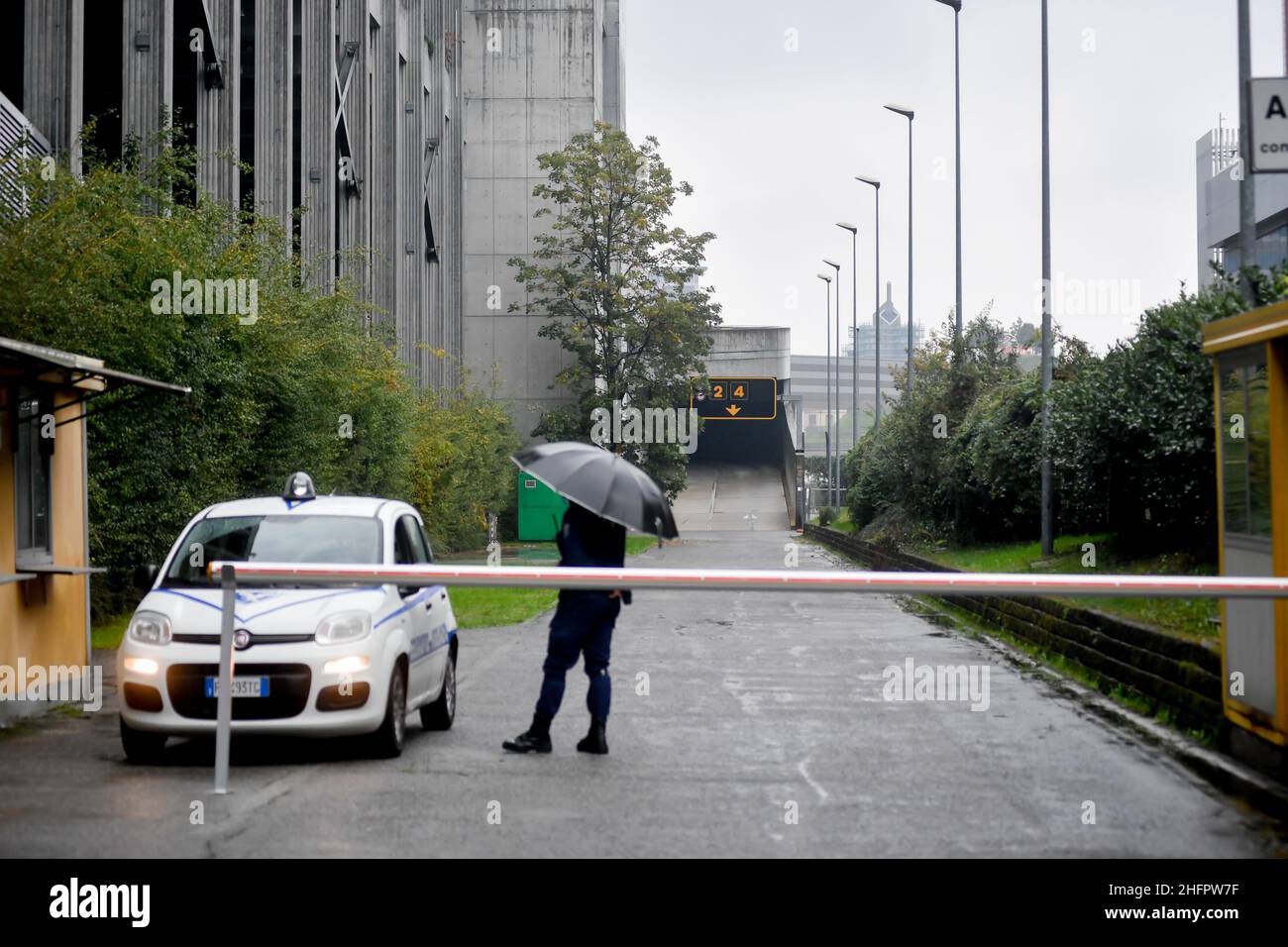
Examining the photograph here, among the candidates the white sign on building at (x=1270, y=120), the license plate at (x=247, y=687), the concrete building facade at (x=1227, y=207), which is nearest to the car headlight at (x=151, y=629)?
the license plate at (x=247, y=687)

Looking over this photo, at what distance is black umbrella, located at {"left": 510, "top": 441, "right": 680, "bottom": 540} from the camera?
8727 millimetres

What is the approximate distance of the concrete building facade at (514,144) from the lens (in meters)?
64.3

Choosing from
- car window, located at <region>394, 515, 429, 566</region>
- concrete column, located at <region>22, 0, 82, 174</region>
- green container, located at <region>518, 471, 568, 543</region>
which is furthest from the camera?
green container, located at <region>518, 471, 568, 543</region>

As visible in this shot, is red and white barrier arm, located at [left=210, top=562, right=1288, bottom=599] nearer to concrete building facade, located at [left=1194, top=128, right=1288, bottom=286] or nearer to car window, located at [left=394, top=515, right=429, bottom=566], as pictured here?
car window, located at [left=394, top=515, right=429, bottom=566]

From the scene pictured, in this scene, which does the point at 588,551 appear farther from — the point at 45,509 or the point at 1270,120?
the point at 1270,120

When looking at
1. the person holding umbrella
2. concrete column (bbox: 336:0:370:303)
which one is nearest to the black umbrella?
the person holding umbrella

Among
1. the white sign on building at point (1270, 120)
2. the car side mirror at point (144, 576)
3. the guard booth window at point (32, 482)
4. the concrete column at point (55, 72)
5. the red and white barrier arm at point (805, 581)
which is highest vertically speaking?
the concrete column at point (55, 72)

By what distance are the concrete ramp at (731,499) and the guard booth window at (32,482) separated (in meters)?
53.0

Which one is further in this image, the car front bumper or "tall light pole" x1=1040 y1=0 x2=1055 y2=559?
"tall light pole" x1=1040 y1=0 x2=1055 y2=559

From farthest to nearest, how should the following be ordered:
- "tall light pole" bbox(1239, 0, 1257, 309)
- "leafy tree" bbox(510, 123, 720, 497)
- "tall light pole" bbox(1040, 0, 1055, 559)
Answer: "leafy tree" bbox(510, 123, 720, 497), "tall light pole" bbox(1040, 0, 1055, 559), "tall light pole" bbox(1239, 0, 1257, 309)

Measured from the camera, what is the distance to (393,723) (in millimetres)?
9344

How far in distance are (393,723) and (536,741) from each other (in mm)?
944

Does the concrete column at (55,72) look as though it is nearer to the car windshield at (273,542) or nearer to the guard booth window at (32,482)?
the guard booth window at (32,482)

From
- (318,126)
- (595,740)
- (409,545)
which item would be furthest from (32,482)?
(318,126)
